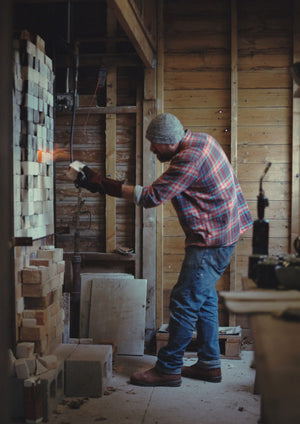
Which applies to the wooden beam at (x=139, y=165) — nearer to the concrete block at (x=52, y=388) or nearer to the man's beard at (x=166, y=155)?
the man's beard at (x=166, y=155)

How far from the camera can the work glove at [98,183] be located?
3.70m

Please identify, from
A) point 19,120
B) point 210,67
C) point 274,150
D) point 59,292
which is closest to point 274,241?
point 274,150

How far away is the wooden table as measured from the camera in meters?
1.14

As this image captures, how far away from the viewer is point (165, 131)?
12.1ft

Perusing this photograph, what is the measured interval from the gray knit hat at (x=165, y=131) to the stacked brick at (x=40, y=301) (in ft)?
3.59

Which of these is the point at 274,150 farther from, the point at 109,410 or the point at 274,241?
the point at 109,410

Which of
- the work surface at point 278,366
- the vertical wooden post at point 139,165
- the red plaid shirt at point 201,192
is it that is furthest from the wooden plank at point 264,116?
the work surface at point 278,366

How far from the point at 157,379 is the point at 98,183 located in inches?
57.7

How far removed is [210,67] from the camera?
473 cm

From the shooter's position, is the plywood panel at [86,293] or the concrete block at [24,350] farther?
the plywood panel at [86,293]

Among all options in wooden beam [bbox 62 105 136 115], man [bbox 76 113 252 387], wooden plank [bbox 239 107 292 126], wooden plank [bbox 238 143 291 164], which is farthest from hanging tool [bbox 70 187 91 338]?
wooden plank [bbox 239 107 292 126]

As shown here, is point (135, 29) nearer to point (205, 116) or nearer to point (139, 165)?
point (205, 116)

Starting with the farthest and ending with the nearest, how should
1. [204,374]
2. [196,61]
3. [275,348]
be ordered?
[196,61]
[204,374]
[275,348]

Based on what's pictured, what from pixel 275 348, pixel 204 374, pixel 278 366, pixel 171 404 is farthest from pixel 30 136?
pixel 278 366
